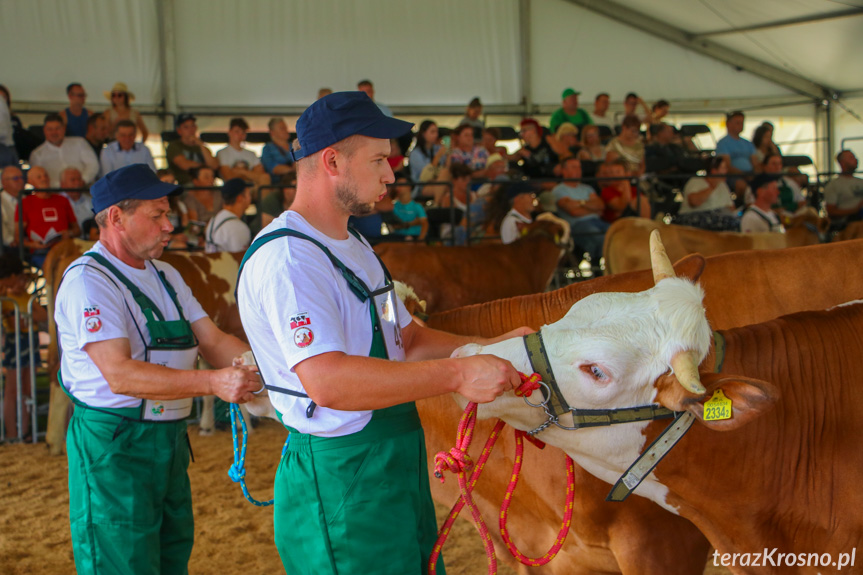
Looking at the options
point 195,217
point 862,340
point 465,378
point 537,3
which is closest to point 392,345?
point 465,378

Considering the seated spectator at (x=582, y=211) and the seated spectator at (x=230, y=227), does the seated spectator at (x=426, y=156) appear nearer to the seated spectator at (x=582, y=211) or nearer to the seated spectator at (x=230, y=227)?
the seated spectator at (x=582, y=211)

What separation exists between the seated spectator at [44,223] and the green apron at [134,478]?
19.2ft

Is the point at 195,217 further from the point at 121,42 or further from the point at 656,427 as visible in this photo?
the point at 656,427

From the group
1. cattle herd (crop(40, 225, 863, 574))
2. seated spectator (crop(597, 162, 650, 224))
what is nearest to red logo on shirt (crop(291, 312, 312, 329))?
cattle herd (crop(40, 225, 863, 574))

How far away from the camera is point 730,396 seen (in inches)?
79.6

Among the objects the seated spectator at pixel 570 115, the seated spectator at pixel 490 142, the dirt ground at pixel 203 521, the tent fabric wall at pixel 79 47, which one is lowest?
the dirt ground at pixel 203 521

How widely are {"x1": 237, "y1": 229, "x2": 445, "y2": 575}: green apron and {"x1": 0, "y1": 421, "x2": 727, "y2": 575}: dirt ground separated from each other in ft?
7.99

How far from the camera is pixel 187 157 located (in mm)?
9844

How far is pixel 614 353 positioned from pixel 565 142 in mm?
9046

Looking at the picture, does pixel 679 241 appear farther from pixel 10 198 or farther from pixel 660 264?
pixel 10 198

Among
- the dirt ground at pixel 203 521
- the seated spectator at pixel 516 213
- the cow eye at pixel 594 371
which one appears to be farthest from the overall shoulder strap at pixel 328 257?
the seated spectator at pixel 516 213

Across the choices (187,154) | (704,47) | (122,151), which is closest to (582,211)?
(187,154)

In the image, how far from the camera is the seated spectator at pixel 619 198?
942cm

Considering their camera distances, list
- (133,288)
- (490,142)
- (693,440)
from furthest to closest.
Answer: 1. (490,142)
2. (133,288)
3. (693,440)
